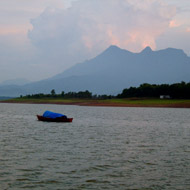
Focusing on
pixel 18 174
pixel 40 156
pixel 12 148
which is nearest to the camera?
pixel 18 174

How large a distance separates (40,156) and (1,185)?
1090 cm

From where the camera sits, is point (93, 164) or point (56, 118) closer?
point (93, 164)

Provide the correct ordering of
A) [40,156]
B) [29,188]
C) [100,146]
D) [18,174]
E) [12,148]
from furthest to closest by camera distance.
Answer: [100,146], [12,148], [40,156], [18,174], [29,188]

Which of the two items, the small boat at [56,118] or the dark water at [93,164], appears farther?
the small boat at [56,118]

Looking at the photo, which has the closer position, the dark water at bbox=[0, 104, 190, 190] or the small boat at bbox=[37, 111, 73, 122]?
the dark water at bbox=[0, 104, 190, 190]

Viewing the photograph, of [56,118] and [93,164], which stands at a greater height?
[56,118]

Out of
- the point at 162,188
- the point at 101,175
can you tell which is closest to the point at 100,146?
the point at 101,175

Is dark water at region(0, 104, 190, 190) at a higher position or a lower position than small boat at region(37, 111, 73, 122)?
lower

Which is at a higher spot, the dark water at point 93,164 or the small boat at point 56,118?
the small boat at point 56,118

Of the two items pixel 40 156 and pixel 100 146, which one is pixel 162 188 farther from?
pixel 100 146

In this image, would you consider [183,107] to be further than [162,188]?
Yes

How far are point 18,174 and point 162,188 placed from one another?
12440 millimetres

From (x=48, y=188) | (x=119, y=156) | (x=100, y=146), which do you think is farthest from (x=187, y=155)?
(x=48, y=188)

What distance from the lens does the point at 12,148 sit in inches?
1592
